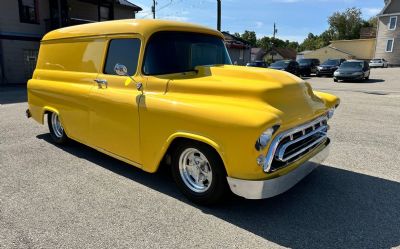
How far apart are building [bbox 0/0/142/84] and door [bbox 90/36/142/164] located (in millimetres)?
16803

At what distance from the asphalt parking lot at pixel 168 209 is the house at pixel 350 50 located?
5650 cm

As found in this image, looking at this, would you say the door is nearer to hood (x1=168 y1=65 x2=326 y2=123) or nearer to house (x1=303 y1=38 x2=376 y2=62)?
hood (x1=168 y1=65 x2=326 y2=123)

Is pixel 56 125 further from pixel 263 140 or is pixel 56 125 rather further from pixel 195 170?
pixel 263 140

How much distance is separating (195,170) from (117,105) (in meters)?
1.38

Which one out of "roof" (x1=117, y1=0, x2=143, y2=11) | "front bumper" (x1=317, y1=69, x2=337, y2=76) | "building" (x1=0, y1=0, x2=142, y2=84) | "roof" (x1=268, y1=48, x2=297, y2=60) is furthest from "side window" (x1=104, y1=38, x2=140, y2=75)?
"roof" (x1=268, y1=48, x2=297, y2=60)

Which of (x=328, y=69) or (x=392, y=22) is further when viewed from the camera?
(x=392, y=22)

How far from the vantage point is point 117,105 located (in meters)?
4.32

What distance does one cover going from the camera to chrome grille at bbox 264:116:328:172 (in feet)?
10.5

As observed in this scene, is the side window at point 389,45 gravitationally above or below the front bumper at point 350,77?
above

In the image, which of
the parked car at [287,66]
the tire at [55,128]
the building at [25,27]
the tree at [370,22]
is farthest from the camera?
the tree at [370,22]

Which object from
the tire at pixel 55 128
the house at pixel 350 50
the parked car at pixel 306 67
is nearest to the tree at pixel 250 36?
the house at pixel 350 50

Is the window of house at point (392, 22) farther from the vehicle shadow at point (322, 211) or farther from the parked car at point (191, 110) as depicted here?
the parked car at point (191, 110)

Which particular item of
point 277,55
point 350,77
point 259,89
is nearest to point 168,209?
point 259,89

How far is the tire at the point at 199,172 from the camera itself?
3.49m
